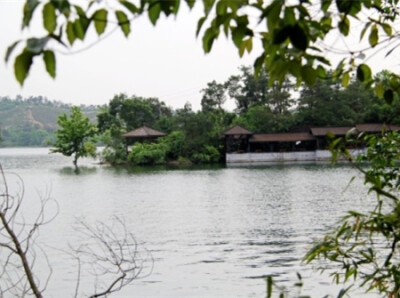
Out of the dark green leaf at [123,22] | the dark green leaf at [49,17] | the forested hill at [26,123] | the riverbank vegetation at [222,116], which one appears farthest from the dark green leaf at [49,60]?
the forested hill at [26,123]

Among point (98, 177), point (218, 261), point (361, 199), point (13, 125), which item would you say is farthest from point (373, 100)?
point (13, 125)

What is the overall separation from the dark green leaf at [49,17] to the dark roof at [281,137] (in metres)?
37.3

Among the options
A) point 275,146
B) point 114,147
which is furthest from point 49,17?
point 114,147

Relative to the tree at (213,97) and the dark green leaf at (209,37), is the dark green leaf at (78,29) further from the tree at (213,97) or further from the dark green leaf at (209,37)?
the tree at (213,97)

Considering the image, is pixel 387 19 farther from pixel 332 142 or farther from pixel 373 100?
pixel 373 100

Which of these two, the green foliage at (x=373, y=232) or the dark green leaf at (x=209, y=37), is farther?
the green foliage at (x=373, y=232)

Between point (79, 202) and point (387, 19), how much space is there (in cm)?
1748

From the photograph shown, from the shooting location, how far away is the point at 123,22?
3.17 ft

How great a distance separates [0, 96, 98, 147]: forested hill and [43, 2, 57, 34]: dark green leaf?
103 meters

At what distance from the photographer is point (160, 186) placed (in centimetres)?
2392

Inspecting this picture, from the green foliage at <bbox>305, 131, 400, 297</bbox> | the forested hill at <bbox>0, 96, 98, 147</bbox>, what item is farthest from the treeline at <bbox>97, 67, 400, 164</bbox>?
the forested hill at <bbox>0, 96, 98, 147</bbox>

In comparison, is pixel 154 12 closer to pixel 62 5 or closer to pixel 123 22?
pixel 123 22

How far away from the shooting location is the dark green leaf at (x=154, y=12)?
94 cm

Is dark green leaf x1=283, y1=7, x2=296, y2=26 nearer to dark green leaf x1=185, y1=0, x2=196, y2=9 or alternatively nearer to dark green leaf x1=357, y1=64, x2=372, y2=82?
dark green leaf x1=185, y1=0, x2=196, y2=9
